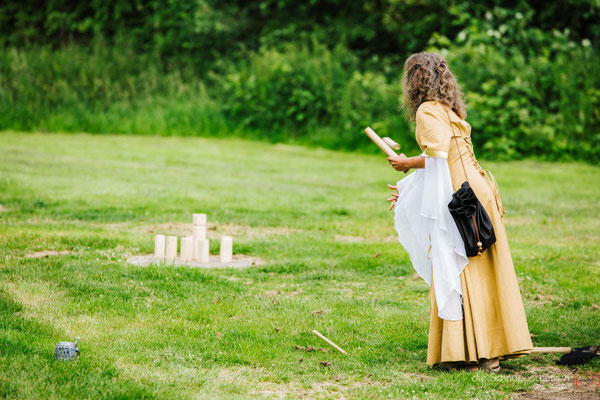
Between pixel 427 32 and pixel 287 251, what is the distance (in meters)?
16.5

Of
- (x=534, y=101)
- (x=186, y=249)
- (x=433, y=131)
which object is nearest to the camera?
(x=433, y=131)

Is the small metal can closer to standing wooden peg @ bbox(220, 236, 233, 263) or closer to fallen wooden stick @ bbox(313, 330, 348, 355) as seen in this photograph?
fallen wooden stick @ bbox(313, 330, 348, 355)

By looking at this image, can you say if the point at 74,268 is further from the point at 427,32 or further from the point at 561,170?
the point at 427,32

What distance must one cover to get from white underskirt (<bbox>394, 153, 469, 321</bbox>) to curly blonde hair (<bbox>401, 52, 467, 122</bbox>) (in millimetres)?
398

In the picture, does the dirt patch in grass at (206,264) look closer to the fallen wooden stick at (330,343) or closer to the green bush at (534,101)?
the fallen wooden stick at (330,343)

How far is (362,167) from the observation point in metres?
15.4

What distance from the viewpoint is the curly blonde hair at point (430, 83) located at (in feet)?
15.4

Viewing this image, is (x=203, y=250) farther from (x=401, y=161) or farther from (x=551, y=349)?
(x=551, y=349)

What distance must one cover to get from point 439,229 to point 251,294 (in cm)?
220

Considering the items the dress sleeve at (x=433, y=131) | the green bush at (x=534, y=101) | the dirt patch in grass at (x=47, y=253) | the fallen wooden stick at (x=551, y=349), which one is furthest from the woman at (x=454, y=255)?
the green bush at (x=534, y=101)

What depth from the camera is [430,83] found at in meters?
4.70

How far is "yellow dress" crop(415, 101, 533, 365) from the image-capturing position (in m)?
4.55

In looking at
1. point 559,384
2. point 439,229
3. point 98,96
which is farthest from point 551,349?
point 98,96

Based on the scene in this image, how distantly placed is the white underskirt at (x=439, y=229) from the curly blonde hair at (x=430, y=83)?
40cm
